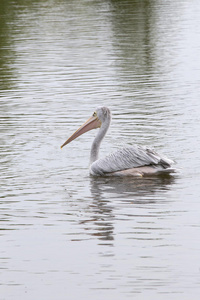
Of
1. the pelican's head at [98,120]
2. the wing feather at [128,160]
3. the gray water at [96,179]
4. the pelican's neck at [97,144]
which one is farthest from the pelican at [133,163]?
the pelican's head at [98,120]

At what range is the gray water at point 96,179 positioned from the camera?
18.3 feet

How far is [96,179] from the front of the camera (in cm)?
886

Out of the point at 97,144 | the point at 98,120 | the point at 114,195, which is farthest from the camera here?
the point at 98,120

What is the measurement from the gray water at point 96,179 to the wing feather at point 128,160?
16 cm

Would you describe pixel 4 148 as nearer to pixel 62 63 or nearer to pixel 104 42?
pixel 62 63

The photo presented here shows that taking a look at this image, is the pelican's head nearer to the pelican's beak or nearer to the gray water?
the pelican's beak

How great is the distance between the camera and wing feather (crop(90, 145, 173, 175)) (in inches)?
341

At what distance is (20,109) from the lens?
13.0 metres

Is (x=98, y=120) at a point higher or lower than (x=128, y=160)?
higher

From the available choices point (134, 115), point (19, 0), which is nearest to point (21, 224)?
point (134, 115)

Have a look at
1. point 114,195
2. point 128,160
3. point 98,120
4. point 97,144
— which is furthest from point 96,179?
point 98,120

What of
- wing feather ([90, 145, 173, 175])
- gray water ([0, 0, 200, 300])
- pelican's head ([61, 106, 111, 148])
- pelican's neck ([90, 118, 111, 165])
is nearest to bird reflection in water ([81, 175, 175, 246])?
gray water ([0, 0, 200, 300])

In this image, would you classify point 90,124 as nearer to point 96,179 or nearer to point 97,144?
point 97,144

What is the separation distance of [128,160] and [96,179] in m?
0.43
